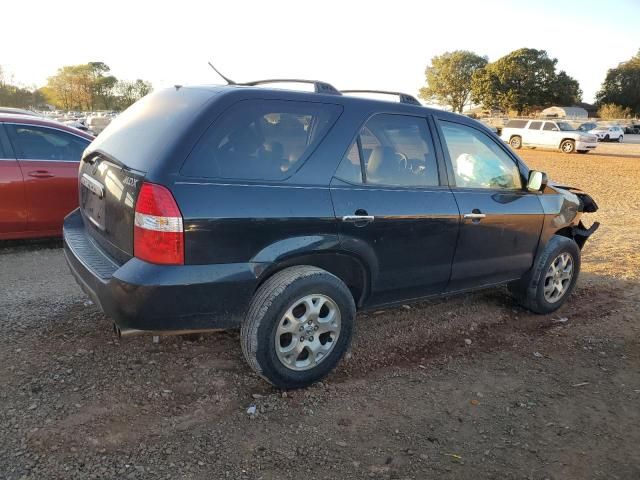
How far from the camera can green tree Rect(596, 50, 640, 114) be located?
87.0 meters

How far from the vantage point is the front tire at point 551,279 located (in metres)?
4.57

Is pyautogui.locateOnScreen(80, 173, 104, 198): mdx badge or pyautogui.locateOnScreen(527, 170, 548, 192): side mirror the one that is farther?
pyautogui.locateOnScreen(527, 170, 548, 192): side mirror

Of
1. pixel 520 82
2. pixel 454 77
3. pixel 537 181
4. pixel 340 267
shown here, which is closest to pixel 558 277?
pixel 537 181

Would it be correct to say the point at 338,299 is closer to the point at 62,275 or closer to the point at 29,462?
the point at 29,462

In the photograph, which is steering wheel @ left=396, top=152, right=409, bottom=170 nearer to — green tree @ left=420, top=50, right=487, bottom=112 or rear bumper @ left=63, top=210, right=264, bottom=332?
rear bumper @ left=63, top=210, right=264, bottom=332

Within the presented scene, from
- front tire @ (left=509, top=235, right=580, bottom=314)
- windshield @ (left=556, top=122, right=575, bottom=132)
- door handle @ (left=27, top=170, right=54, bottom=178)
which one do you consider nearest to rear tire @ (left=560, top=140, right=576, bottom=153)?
windshield @ (left=556, top=122, right=575, bottom=132)

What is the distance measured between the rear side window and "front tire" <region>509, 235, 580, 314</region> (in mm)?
2453

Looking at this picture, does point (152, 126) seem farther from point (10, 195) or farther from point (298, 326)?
point (10, 195)

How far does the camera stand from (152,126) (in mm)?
3076

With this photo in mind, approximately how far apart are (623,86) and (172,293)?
341 feet

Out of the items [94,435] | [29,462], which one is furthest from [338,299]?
[29,462]

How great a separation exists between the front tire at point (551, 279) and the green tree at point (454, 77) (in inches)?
3948

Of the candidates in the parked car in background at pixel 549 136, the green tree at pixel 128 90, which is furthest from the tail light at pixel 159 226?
the green tree at pixel 128 90

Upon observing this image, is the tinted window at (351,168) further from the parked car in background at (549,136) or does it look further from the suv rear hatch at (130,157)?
the parked car in background at (549,136)
